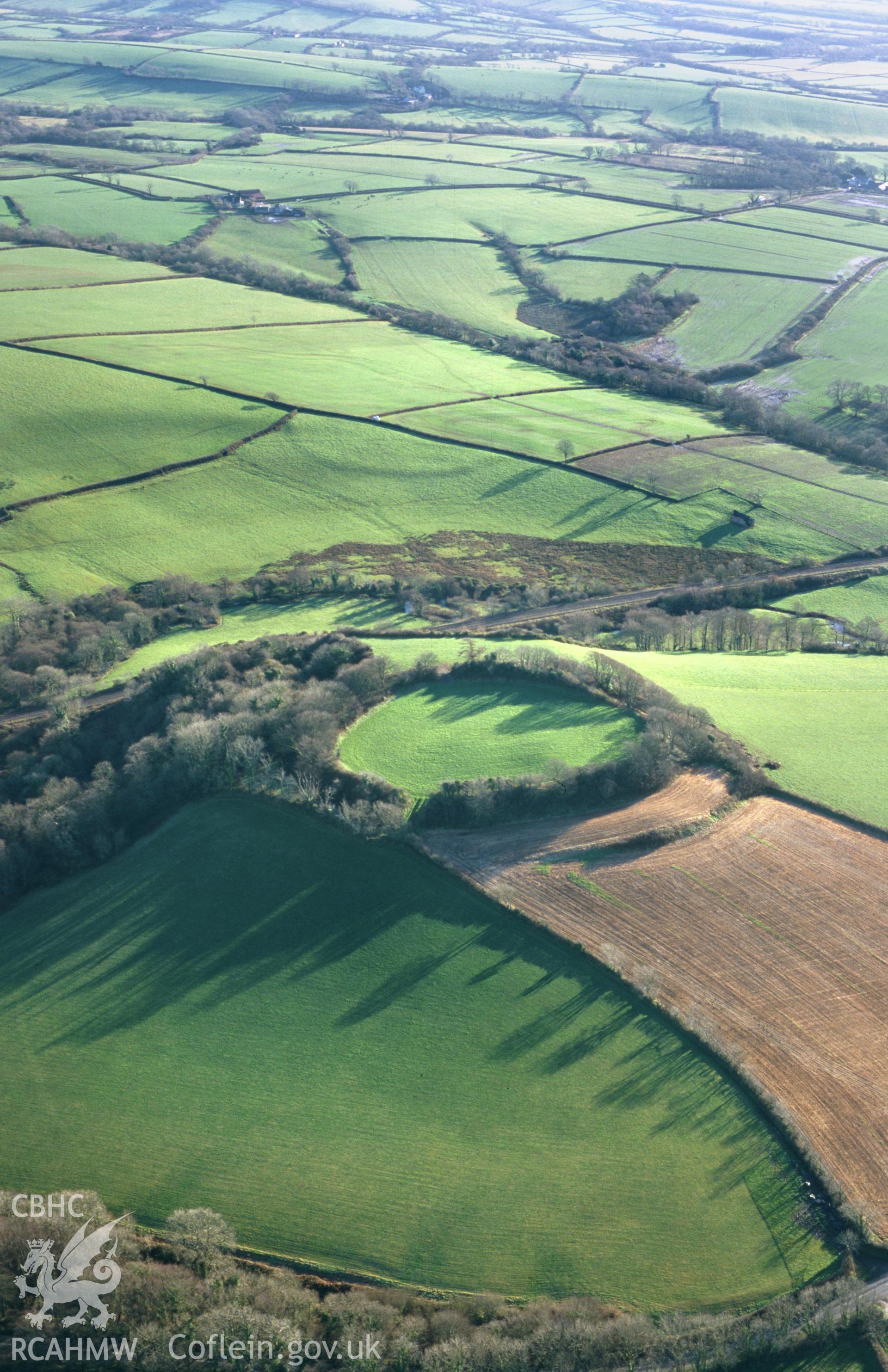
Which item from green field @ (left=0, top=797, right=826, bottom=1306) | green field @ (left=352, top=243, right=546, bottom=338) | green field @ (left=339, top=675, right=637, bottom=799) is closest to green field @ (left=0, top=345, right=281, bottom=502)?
green field @ (left=339, top=675, right=637, bottom=799)

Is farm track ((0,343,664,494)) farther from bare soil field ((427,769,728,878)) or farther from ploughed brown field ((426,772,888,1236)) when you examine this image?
ploughed brown field ((426,772,888,1236))

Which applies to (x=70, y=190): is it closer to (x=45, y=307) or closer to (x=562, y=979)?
(x=45, y=307)

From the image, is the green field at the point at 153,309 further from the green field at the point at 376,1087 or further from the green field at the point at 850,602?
the green field at the point at 376,1087

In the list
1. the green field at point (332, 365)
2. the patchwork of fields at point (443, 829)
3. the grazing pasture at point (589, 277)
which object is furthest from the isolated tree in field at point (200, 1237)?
the grazing pasture at point (589, 277)

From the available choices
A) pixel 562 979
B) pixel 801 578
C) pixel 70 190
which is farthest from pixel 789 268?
pixel 562 979

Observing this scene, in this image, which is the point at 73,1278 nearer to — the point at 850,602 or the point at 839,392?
the point at 850,602

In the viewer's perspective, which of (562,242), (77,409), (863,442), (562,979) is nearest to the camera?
(562,979)
